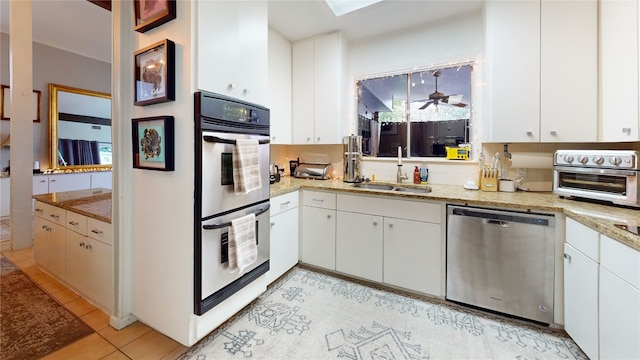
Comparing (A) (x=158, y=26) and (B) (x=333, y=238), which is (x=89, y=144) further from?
(B) (x=333, y=238)

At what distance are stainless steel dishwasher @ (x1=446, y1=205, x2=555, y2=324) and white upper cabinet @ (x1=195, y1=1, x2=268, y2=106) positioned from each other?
71.2 inches

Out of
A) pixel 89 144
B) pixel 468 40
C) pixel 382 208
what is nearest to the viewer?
pixel 382 208

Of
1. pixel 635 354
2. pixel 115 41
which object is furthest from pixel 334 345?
pixel 115 41

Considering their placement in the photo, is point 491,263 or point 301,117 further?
point 301,117

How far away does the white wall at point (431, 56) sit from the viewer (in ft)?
8.45

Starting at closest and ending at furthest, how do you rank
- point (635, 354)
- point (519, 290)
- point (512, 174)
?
point (635, 354), point (519, 290), point (512, 174)

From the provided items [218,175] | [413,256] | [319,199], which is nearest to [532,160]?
[413,256]

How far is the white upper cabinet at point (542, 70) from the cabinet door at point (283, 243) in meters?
1.96

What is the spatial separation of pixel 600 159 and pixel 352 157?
6.38 feet

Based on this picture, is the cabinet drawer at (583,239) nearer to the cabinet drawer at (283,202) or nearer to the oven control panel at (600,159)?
the oven control panel at (600,159)

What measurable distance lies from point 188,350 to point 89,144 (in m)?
5.26

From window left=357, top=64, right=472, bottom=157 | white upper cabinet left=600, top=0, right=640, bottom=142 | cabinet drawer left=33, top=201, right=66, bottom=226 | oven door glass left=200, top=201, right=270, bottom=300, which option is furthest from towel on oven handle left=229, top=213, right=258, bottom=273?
white upper cabinet left=600, top=0, right=640, bottom=142

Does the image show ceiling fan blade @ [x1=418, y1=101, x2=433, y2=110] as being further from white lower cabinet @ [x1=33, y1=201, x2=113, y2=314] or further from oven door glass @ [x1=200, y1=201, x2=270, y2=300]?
white lower cabinet @ [x1=33, y1=201, x2=113, y2=314]

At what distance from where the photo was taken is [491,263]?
1.89 m
